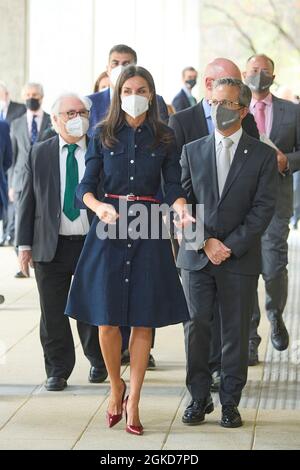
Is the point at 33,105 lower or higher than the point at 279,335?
higher

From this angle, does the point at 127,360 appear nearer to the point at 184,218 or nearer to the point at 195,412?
the point at 195,412

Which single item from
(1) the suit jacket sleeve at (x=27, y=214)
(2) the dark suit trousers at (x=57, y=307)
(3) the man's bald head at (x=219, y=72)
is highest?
(3) the man's bald head at (x=219, y=72)

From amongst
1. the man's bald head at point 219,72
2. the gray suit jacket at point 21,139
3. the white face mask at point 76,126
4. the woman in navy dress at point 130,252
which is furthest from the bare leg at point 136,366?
the gray suit jacket at point 21,139

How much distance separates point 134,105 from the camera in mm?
5949

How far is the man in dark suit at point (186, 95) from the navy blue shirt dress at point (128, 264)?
11.7m

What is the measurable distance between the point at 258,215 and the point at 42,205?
148 centimetres

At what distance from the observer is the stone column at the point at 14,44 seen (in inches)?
642

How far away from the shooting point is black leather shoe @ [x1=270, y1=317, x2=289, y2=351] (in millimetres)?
8289

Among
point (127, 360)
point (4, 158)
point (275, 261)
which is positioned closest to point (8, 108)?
point (4, 158)

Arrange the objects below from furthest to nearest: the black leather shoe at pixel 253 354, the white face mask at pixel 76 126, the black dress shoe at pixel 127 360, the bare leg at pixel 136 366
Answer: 1. the black leather shoe at pixel 253 354
2. the black dress shoe at pixel 127 360
3. the white face mask at pixel 76 126
4. the bare leg at pixel 136 366

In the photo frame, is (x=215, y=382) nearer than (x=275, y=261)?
Yes

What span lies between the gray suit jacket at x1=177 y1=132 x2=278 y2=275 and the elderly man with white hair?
38.5 inches

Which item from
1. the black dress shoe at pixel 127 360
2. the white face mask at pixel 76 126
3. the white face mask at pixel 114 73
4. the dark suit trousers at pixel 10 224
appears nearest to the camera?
the white face mask at pixel 76 126

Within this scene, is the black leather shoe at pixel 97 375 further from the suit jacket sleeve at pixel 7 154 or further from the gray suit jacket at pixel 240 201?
the suit jacket sleeve at pixel 7 154
